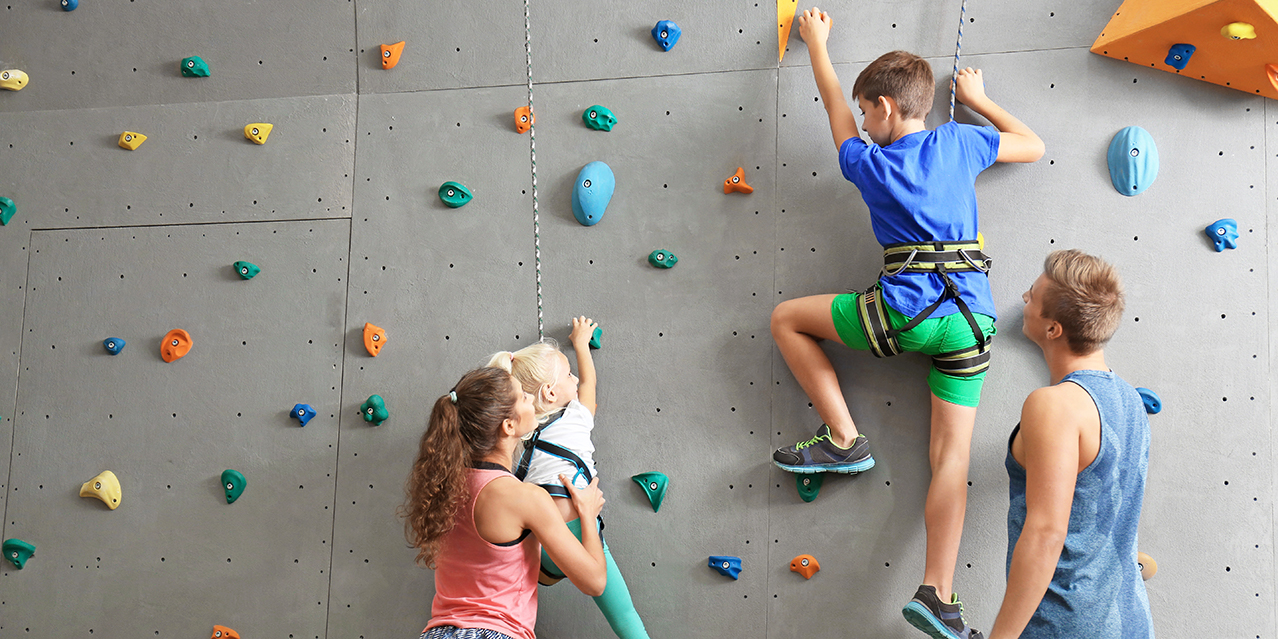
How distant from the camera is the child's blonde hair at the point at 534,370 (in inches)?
85.3

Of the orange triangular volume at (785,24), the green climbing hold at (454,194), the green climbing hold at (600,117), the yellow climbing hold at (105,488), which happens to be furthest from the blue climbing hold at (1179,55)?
the yellow climbing hold at (105,488)

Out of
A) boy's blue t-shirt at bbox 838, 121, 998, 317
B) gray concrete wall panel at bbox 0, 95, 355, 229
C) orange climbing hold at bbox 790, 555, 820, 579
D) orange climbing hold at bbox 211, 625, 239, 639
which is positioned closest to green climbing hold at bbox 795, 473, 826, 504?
orange climbing hold at bbox 790, 555, 820, 579

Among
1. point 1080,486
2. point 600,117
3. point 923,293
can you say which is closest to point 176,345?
point 600,117

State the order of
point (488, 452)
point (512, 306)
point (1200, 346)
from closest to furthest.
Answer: point (488, 452)
point (1200, 346)
point (512, 306)

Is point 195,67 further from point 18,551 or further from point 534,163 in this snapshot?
point 18,551

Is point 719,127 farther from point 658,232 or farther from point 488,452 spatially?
point 488,452

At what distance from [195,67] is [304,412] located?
120 cm

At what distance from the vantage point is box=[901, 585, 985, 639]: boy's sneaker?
6.35ft

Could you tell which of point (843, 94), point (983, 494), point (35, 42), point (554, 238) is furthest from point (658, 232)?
point (35, 42)

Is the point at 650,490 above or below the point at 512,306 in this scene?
below

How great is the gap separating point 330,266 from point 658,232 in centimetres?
103

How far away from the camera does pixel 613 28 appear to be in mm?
2547

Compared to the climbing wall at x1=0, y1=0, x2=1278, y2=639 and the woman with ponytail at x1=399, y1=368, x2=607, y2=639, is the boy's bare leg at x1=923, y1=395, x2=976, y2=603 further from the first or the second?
the woman with ponytail at x1=399, y1=368, x2=607, y2=639

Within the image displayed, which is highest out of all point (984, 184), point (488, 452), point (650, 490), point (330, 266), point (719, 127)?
point (719, 127)
